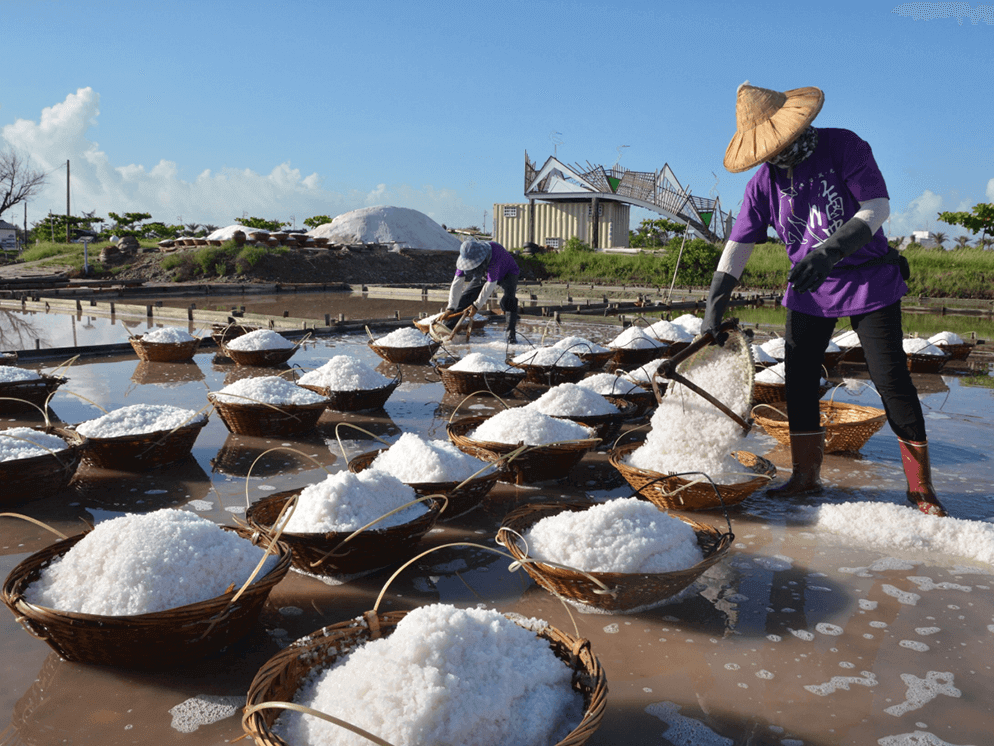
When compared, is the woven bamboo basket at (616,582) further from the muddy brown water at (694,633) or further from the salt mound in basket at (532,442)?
the salt mound in basket at (532,442)

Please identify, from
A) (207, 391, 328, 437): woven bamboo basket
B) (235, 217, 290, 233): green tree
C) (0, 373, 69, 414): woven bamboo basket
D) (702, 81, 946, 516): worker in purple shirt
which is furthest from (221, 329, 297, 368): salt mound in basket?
(235, 217, 290, 233): green tree

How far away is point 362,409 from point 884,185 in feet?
10.1

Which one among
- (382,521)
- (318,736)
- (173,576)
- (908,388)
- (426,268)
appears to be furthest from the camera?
(426,268)

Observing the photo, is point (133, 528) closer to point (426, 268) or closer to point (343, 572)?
point (343, 572)

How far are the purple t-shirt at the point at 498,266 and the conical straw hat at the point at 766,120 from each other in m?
4.34

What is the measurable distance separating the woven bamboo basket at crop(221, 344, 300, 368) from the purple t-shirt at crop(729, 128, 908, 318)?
12.8 feet

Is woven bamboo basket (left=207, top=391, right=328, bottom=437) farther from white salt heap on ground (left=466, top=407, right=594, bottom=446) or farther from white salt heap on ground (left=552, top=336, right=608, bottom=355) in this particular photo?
white salt heap on ground (left=552, top=336, right=608, bottom=355)

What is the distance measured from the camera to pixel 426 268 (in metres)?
25.8

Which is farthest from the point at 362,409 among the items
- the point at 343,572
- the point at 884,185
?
the point at 884,185

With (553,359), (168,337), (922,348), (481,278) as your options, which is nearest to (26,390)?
(168,337)

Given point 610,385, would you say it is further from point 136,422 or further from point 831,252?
point 136,422

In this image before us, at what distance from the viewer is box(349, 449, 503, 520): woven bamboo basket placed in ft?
7.85

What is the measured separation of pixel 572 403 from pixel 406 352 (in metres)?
2.97

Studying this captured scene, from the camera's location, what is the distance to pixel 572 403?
3.44m
